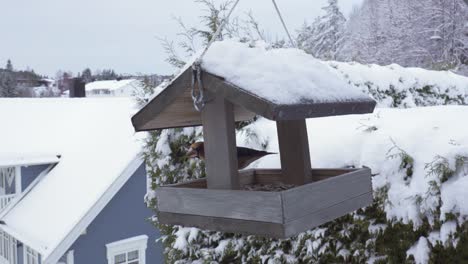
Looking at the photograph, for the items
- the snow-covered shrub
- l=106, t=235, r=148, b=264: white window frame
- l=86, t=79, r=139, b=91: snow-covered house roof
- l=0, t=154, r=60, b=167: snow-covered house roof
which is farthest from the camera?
l=86, t=79, r=139, b=91: snow-covered house roof

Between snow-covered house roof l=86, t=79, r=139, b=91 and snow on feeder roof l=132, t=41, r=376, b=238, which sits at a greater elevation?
snow-covered house roof l=86, t=79, r=139, b=91

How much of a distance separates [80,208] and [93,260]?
92 cm

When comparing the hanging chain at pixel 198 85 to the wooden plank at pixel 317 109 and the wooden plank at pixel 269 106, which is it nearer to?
the wooden plank at pixel 269 106

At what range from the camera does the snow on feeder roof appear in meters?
1.54

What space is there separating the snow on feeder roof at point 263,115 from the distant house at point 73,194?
5235mm

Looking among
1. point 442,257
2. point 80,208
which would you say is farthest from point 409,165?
point 80,208

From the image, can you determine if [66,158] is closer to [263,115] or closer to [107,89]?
[263,115]

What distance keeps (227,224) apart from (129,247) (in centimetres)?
728

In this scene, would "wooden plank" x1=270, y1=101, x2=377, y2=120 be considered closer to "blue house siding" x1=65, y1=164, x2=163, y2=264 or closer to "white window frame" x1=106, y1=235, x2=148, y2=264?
"blue house siding" x1=65, y1=164, x2=163, y2=264

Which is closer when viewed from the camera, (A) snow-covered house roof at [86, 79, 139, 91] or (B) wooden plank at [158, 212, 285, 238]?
(B) wooden plank at [158, 212, 285, 238]

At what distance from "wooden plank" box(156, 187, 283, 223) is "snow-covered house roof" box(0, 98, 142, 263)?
19.5 feet

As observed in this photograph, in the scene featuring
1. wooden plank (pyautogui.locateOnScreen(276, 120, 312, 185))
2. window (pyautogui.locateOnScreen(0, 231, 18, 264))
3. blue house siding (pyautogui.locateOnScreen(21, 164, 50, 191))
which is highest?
wooden plank (pyautogui.locateOnScreen(276, 120, 312, 185))

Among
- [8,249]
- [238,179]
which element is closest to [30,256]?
[8,249]

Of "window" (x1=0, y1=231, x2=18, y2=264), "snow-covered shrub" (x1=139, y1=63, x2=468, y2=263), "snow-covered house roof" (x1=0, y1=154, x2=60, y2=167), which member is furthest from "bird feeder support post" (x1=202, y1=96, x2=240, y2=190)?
"window" (x1=0, y1=231, x2=18, y2=264)
